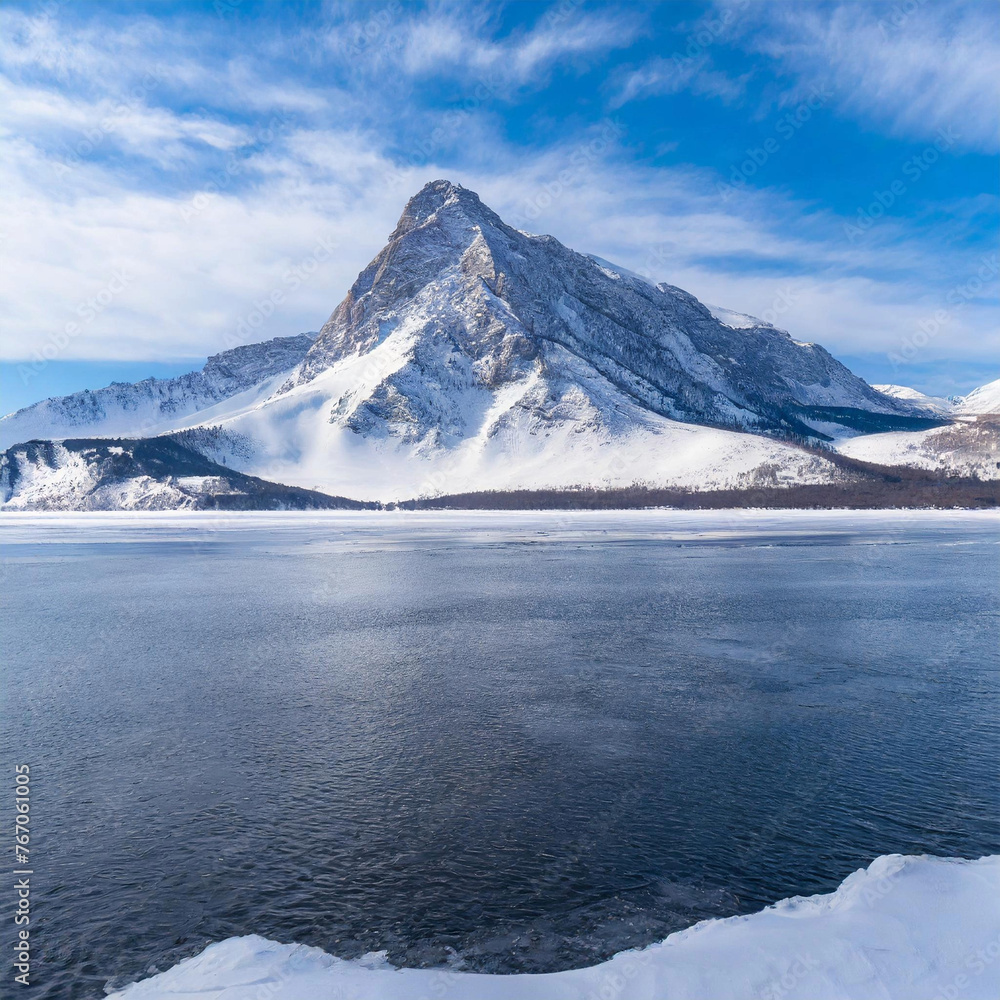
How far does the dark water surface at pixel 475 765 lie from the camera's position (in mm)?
10492

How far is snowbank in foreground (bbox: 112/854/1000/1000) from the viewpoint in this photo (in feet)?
27.5

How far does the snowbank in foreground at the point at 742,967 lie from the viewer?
8.38 meters

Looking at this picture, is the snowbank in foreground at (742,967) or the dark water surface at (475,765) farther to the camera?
the dark water surface at (475,765)

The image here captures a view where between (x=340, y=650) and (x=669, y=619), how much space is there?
44.4 ft

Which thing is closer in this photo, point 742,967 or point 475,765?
point 742,967

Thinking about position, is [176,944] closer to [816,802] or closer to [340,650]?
[816,802]

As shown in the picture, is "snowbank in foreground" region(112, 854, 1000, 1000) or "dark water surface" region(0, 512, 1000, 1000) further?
"dark water surface" region(0, 512, 1000, 1000)

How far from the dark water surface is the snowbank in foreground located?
20.9 inches

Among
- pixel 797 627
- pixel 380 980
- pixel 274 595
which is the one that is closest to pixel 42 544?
pixel 274 595

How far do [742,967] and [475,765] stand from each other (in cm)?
758

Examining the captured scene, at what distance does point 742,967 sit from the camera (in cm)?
877

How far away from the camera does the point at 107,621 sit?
31.7 metres

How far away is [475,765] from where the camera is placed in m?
15.6

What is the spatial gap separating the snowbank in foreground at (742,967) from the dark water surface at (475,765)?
531mm
